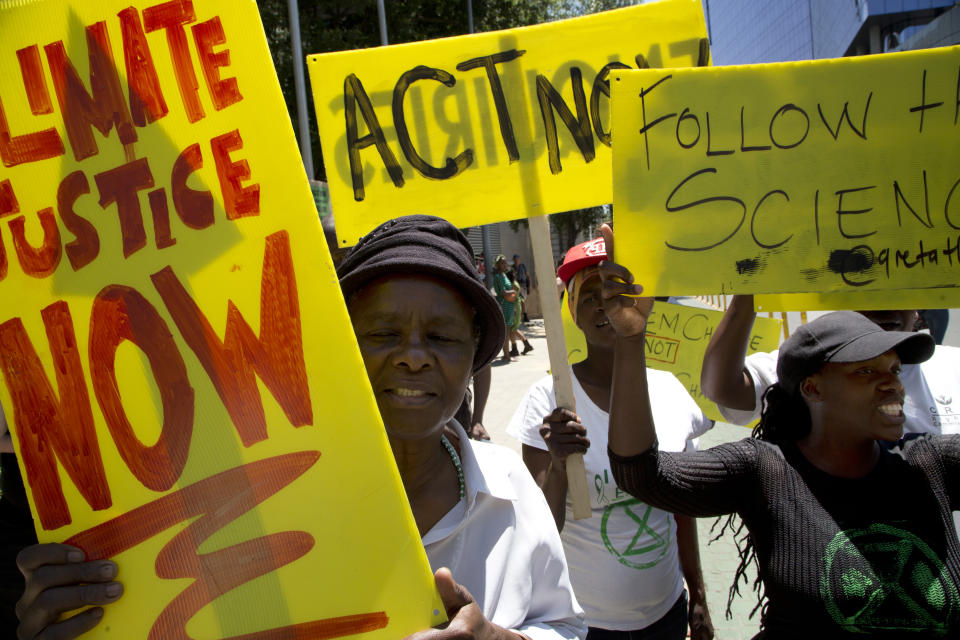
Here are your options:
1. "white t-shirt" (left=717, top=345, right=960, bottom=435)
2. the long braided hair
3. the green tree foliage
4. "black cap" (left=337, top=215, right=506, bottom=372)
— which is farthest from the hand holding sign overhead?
the green tree foliage

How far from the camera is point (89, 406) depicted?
3.41 feet

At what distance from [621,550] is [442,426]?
117cm

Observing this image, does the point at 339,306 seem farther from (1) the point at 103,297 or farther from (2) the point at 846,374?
(2) the point at 846,374

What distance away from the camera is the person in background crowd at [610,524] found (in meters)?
2.09

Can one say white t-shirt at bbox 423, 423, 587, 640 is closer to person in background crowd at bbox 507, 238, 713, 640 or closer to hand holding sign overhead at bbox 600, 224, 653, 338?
hand holding sign overhead at bbox 600, 224, 653, 338

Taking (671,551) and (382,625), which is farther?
(671,551)

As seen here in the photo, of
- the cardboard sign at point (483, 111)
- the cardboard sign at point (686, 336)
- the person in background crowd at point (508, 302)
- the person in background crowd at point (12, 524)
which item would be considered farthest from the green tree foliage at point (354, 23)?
the person in background crowd at point (12, 524)

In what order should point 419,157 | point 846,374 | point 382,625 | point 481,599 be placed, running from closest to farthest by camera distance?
point 382,625, point 481,599, point 846,374, point 419,157

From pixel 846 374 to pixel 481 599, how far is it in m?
1.23

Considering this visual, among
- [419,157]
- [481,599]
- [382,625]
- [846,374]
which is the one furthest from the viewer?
[419,157]

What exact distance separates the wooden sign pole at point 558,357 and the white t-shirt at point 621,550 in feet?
0.72

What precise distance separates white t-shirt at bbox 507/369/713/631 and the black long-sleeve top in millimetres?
400

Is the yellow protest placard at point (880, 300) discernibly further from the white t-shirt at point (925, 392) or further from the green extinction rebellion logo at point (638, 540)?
the green extinction rebellion logo at point (638, 540)

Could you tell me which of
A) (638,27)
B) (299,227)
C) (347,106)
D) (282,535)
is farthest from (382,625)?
(638,27)
